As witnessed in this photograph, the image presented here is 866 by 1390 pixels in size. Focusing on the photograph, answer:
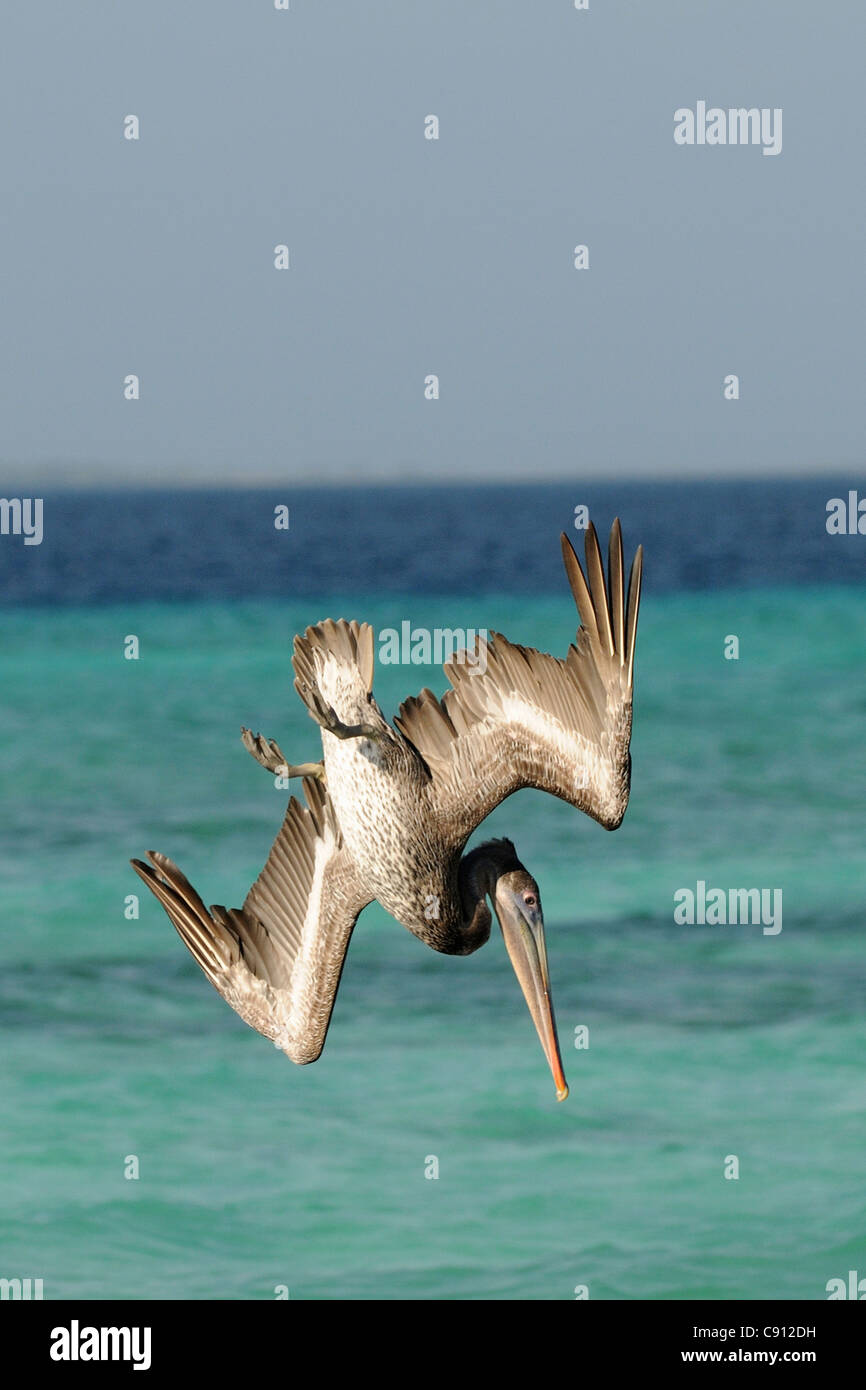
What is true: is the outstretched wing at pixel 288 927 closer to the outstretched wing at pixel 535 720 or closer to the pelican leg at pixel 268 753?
the pelican leg at pixel 268 753

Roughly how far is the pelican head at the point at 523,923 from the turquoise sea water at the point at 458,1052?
335 inches

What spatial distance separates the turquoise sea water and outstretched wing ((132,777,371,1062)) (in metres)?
7.81

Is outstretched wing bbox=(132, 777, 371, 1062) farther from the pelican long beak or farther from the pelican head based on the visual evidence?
the pelican long beak

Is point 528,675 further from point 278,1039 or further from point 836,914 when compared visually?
point 836,914

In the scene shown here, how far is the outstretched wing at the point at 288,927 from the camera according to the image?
11.0 m

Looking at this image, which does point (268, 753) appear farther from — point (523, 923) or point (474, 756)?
point (523, 923)

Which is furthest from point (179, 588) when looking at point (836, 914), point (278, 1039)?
point (278, 1039)

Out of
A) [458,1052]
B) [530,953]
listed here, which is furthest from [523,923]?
[458,1052]

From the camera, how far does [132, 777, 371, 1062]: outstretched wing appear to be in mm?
10953

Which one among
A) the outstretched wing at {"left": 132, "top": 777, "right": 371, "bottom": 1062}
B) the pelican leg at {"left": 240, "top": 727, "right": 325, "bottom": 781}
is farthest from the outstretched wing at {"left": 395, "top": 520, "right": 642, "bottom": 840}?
the outstretched wing at {"left": 132, "top": 777, "right": 371, "bottom": 1062}

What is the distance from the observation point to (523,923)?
34.0 feet

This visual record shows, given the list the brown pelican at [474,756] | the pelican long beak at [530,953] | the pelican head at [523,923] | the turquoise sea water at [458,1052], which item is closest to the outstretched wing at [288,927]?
the brown pelican at [474,756]

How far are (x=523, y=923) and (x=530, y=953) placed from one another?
14 cm

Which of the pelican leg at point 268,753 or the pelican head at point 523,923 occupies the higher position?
the pelican leg at point 268,753
